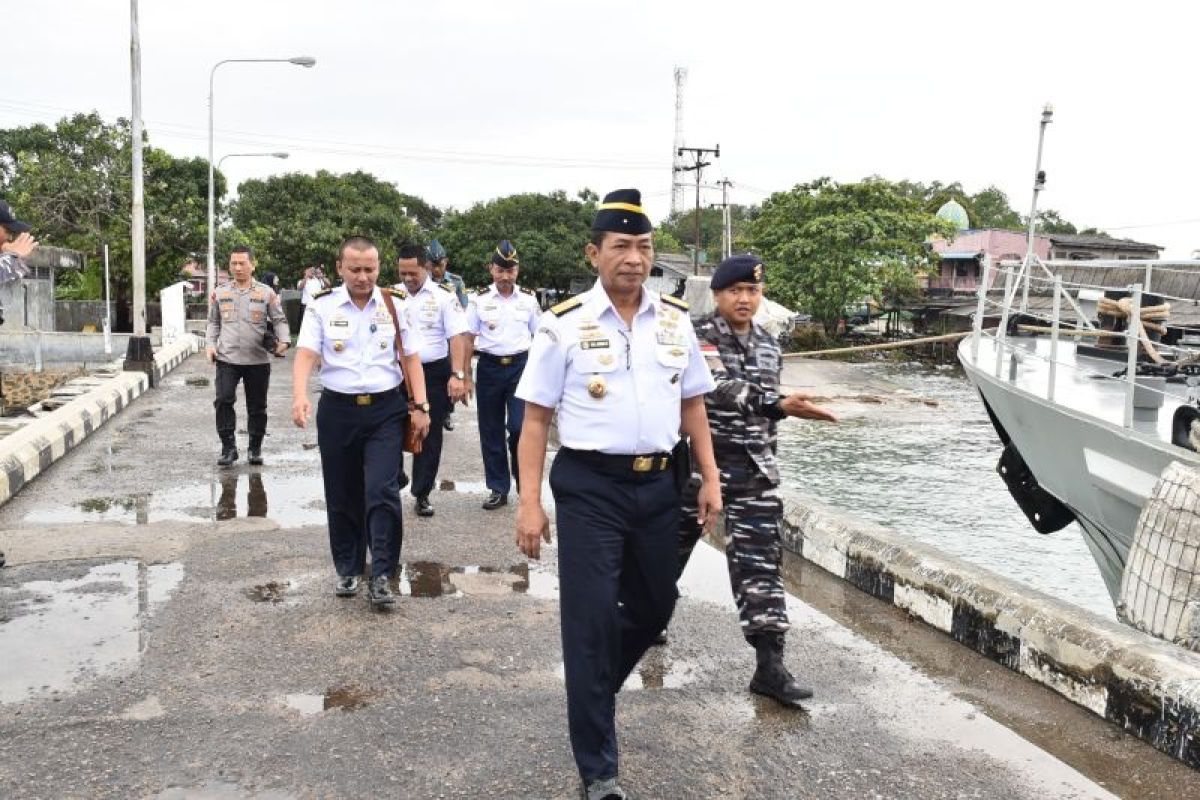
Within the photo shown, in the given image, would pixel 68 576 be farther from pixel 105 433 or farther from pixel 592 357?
pixel 105 433

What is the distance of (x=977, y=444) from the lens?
16531mm

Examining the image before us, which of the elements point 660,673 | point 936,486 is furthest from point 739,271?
point 936,486

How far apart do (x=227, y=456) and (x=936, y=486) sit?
833cm

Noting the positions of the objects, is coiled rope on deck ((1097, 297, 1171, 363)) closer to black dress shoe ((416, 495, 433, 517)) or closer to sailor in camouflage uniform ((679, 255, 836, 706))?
sailor in camouflage uniform ((679, 255, 836, 706))

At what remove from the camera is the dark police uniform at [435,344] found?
23.2 feet

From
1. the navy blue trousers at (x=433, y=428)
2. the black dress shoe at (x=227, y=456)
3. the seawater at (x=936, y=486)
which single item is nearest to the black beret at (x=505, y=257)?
the navy blue trousers at (x=433, y=428)

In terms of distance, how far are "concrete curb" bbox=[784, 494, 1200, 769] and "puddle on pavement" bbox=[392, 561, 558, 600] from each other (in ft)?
4.99

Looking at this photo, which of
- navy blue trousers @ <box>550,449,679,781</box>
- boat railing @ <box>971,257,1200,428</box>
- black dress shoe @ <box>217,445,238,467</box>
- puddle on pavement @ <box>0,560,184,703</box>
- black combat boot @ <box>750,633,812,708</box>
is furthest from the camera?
black dress shoe @ <box>217,445,238,467</box>

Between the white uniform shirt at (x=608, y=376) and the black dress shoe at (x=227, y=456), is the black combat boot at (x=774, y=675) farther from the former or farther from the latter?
the black dress shoe at (x=227, y=456)

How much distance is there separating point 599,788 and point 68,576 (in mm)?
3506

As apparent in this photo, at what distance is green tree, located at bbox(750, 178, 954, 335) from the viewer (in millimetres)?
39812

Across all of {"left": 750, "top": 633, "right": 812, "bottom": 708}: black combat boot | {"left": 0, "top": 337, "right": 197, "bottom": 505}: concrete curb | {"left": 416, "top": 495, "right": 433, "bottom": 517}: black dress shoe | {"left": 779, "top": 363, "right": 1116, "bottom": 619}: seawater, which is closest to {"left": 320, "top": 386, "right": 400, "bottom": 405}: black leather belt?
{"left": 416, "top": 495, "right": 433, "bottom": 517}: black dress shoe

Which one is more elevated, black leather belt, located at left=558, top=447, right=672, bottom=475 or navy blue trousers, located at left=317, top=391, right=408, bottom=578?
black leather belt, located at left=558, top=447, right=672, bottom=475

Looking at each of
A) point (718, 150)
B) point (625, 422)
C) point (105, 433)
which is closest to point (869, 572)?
point (625, 422)
